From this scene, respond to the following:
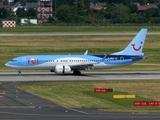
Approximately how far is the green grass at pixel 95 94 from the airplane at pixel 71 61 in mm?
8159

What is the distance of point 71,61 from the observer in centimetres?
6850

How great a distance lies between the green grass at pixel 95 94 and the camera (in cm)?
4325

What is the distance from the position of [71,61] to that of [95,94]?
18.6 m

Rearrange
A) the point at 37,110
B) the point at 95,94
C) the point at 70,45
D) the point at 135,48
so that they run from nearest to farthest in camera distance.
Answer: the point at 37,110, the point at 95,94, the point at 135,48, the point at 70,45

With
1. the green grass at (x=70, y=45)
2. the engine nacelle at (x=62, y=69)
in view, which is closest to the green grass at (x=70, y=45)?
the green grass at (x=70, y=45)

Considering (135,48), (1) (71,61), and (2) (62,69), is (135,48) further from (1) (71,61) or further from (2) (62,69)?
(2) (62,69)

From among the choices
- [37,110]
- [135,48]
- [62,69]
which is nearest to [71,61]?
[62,69]

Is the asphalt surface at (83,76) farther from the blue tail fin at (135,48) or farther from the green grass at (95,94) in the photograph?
the green grass at (95,94)

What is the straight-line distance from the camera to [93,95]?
49.8 meters

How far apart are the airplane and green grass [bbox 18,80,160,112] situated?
8159mm

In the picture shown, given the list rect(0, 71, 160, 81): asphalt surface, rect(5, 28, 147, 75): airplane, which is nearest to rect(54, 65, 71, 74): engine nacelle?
rect(5, 28, 147, 75): airplane

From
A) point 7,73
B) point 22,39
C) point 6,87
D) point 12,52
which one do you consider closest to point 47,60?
point 7,73

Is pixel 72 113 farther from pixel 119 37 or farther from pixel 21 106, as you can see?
pixel 119 37

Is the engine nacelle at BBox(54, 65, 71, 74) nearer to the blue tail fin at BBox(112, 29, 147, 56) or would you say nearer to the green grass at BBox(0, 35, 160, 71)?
the blue tail fin at BBox(112, 29, 147, 56)
